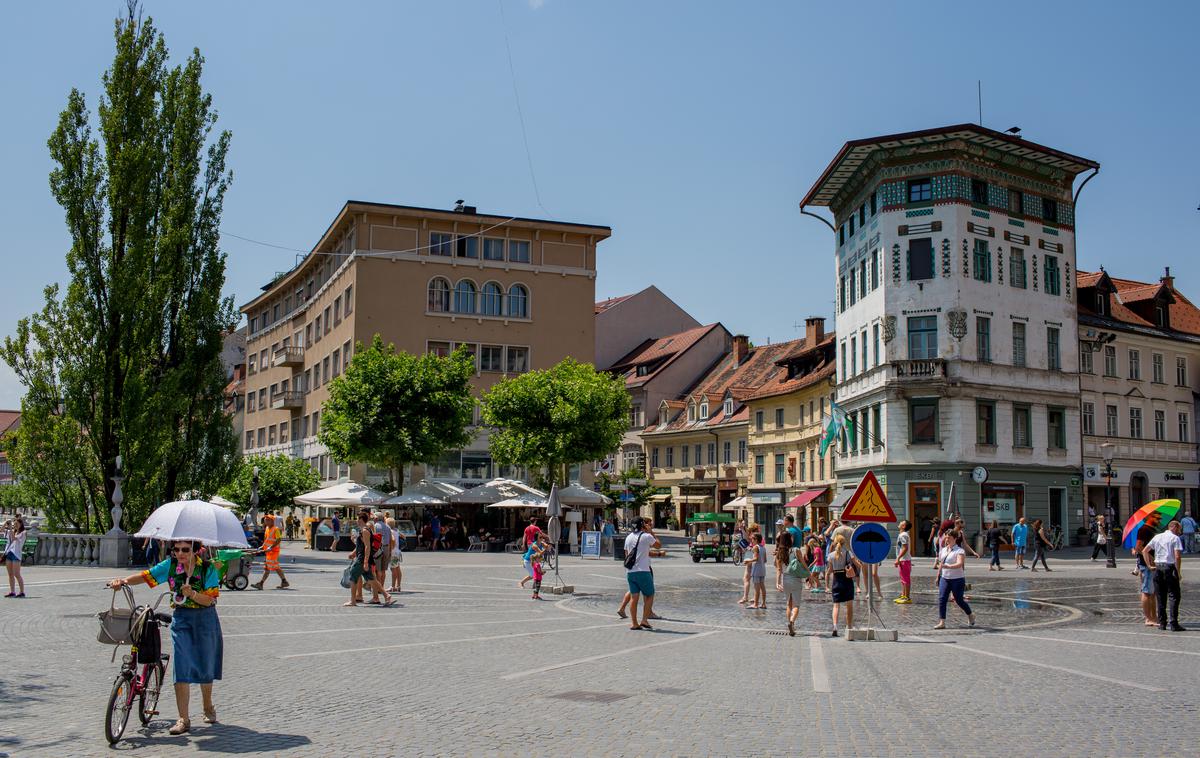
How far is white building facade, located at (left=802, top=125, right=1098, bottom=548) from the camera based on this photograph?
44.3 meters

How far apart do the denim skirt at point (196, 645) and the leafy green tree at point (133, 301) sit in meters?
25.4

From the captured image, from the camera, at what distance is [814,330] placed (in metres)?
62.7

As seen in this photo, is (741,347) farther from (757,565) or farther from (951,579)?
(951,579)

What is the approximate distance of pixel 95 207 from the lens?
1300 inches

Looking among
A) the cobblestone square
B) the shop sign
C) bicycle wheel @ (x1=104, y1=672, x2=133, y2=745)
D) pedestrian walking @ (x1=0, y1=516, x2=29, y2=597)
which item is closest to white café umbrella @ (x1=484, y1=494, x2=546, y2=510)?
the shop sign

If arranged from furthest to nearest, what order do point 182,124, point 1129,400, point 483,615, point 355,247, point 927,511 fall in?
point 355,247
point 1129,400
point 927,511
point 182,124
point 483,615

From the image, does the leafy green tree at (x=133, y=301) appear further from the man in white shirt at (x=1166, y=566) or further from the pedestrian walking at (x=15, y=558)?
the man in white shirt at (x=1166, y=566)

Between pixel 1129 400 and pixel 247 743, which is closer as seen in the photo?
pixel 247 743

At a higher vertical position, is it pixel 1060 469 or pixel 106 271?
pixel 106 271

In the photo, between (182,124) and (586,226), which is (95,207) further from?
(586,226)

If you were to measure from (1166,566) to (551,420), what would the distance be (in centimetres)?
3337

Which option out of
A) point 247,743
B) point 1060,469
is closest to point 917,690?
point 247,743

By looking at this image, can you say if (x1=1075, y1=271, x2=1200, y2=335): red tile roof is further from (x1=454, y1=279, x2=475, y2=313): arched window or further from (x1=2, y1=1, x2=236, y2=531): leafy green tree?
(x1=2, y1=1, x2=236, y2=531): leafy green tree

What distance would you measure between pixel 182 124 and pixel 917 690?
101 feet
